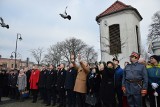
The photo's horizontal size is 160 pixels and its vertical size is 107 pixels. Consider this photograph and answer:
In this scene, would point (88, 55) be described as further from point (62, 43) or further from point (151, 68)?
point (151, 68)

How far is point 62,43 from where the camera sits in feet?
207

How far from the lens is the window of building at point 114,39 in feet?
63.3

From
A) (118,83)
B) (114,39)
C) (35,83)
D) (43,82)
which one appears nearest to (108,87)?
(118,83)

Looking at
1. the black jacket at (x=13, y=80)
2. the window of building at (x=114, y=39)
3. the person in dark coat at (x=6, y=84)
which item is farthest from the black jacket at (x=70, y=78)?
the window of building at (x=114, y=39)

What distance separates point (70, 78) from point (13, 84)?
224 inches

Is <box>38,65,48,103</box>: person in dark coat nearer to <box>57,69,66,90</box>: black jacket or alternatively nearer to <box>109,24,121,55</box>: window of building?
<box>57,69,66,90</box>: black jacket

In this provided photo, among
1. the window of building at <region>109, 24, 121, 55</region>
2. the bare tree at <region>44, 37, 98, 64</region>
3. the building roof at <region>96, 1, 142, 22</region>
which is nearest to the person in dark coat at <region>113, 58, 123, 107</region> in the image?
the window of building at <region>109, 24, 121, 55</region>

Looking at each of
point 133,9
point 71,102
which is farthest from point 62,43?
point 71,102

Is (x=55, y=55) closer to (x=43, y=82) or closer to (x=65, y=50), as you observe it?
(x=65, y=50)

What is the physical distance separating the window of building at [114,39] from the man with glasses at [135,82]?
1242 cm

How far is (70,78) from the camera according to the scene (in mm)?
9898

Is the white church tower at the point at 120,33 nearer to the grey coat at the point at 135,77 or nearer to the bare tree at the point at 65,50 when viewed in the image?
the grey coat at the point at 135,77

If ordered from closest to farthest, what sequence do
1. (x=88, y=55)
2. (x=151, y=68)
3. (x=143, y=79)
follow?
(x=143, y=79)
(x=151, y=68)
(x=88, y=55)

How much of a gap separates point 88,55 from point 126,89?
202ft
